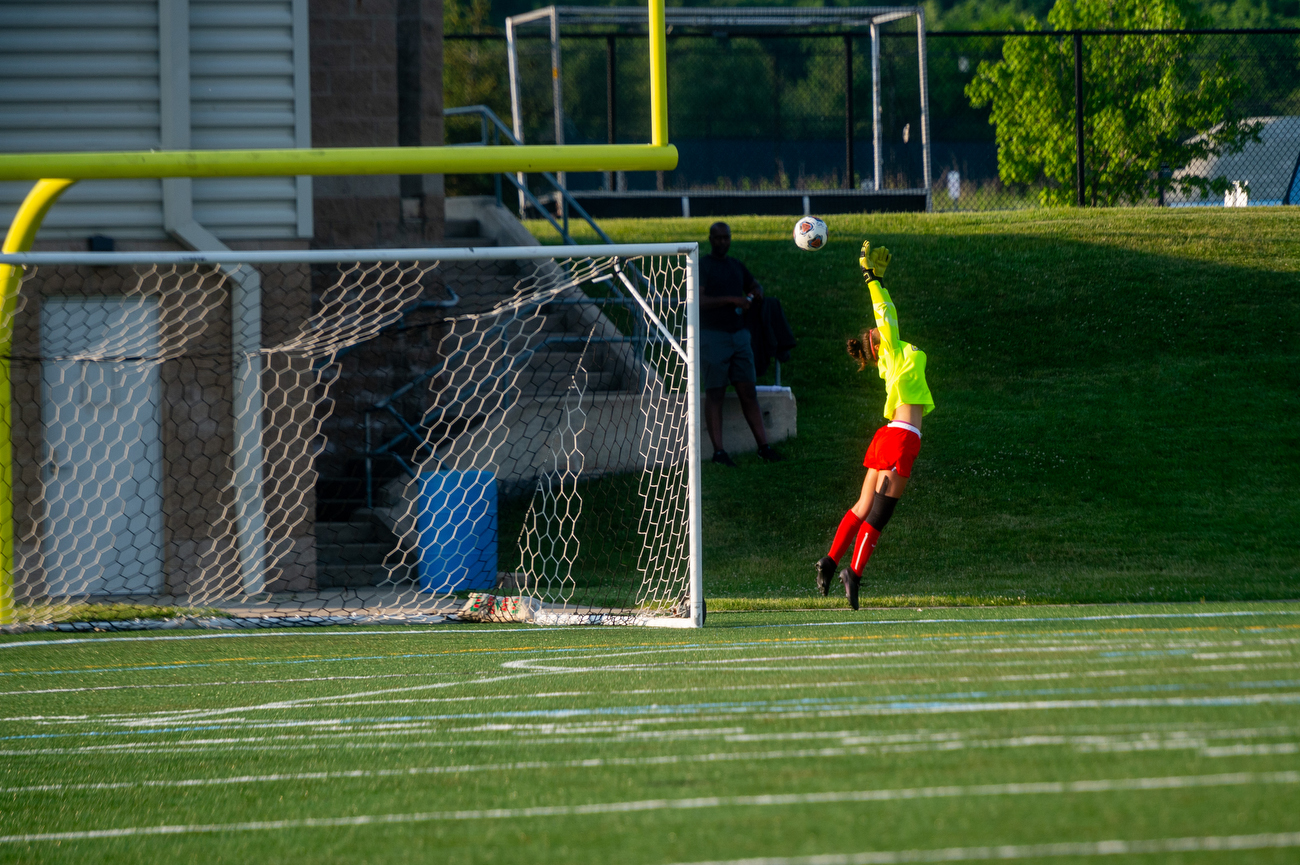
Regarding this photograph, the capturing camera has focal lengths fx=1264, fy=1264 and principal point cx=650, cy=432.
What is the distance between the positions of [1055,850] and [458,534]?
Answer: 8241 mm

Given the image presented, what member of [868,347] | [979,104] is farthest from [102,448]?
[979,104]

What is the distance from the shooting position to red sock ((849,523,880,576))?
8.17 metres

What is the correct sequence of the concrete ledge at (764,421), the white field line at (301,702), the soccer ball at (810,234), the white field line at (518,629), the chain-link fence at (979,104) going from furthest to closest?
the chain-link fence at (979,104) → the concrete ledge at (764,421) → the soccer ball at (810,234) → the white field line at (518,629) → the white field line at (301,702)

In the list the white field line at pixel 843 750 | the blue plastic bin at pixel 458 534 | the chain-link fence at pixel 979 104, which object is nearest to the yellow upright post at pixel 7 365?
the blue plastic bin at pixel 458 534

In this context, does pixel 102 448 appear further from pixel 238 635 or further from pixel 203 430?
pixel 238 635

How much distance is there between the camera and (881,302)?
27.3 ft

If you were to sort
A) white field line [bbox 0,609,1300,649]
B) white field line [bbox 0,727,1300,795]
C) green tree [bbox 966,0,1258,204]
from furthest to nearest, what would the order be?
green tree [bbox 966,0,1258,204] < white field line [bbox 0,609,1300,649] < white field line [bbox 0,727,1300,795]

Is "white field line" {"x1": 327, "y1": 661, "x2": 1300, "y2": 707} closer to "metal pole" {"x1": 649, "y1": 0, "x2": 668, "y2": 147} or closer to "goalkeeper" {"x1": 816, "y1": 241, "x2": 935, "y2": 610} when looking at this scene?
"goalkeeper" {"x1": 816, "y1": 241, "x2": 935, "y2": 610}

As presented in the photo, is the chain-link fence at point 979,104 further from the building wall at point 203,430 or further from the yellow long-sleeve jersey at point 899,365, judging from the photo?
the yellow long-sleeve jersey at point 899,365

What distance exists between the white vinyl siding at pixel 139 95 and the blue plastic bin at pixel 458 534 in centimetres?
274

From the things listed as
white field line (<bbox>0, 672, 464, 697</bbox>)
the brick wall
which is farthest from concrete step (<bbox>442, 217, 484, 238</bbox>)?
white field line (<bbox>0, 672, 464, 697</bbox>)

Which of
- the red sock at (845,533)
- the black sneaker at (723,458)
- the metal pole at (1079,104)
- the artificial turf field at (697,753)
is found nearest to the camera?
the artificial turf field at (697,753)

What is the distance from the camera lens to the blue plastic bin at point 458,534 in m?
10.7

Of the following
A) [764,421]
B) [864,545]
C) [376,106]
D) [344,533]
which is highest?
[376,106]
